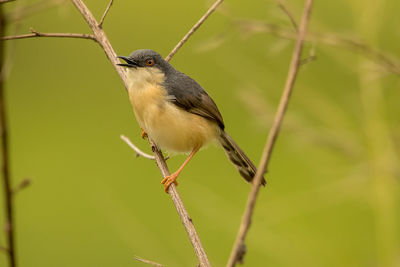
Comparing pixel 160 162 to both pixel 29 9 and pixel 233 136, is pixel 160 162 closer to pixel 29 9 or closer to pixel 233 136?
pixel 29 9

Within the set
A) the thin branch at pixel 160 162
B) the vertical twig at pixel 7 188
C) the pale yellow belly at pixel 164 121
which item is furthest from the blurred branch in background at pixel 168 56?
the vertical twig at pixel 7 188

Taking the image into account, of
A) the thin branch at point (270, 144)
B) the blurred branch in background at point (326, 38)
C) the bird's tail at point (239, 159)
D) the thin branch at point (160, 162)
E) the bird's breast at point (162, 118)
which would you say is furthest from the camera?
the bird's tail at point (239, 159)

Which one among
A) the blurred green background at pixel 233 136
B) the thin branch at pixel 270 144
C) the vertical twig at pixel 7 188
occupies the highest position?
the thin branch at pixel 270 144

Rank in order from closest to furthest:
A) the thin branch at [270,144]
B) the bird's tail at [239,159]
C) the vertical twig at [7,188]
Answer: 1. the thin branch at [270,144]
2. the vertical twig at [7,188]
3. the bird's tail at [239,159]

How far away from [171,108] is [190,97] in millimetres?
158

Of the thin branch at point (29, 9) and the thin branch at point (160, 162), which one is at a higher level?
the thin branch at point (29, 9)

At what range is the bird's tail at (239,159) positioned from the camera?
3916 millimetres

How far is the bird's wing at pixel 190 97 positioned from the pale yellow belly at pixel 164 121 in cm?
4

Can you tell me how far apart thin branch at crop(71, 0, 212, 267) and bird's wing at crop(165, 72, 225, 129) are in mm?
335

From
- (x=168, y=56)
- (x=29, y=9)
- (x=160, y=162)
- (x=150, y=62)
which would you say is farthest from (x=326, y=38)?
(x=29, y=9)

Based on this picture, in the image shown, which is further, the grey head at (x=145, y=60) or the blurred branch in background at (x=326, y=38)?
the grey head at (x=145, y=60)

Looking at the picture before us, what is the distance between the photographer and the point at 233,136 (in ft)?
37.3

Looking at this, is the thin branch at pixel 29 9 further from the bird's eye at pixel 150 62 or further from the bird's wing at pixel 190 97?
the bird's wing at pixel 190 97

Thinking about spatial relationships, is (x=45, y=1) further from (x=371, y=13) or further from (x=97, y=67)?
(x=97, y=67)
